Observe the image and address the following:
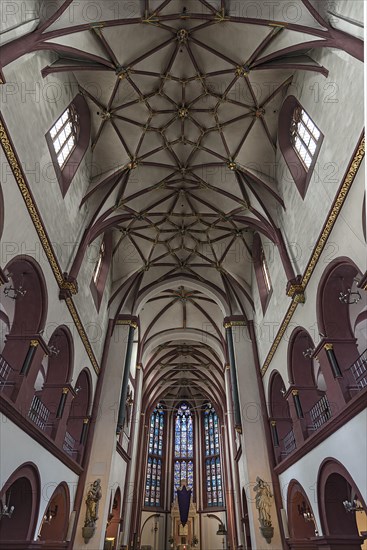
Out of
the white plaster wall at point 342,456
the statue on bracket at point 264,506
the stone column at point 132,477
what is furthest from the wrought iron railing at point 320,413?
the stone column at point 132,477

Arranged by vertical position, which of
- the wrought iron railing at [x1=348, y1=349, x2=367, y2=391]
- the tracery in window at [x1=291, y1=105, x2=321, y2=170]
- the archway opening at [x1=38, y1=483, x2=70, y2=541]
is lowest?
the archway opening at [x1=38, y1=483, x2=70, y2=541]

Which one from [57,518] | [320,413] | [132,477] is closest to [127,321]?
[57,518]

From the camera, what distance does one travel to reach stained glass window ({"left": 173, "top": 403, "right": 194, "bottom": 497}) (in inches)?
1527

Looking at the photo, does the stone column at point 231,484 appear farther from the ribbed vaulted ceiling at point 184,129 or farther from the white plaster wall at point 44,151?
the white plaster wall at point 44,151

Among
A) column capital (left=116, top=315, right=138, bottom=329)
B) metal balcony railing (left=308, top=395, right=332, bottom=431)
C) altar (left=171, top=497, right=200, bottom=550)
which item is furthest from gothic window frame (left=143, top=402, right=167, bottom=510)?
metal balcony railing (left=308, top=395, right=332, bottom=431)

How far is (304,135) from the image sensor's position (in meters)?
14.0

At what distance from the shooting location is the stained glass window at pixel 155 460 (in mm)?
36812

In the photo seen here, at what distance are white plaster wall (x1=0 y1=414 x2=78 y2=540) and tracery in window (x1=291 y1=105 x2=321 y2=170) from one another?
12.5m

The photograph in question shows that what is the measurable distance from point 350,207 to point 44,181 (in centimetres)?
937

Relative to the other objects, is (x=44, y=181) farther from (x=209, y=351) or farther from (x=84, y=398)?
(x=209, y=351)

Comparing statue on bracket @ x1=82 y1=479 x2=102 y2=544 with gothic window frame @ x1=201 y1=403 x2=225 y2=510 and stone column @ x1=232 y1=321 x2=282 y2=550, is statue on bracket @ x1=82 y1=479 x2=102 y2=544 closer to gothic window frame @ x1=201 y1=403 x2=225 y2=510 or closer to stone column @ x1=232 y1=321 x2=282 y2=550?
stone column @ x1=232 y1=321 x2=282 y2=550

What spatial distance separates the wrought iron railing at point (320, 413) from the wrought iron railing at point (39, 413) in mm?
9173

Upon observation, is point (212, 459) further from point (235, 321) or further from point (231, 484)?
point (235, 321)

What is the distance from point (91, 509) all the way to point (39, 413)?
554cm
